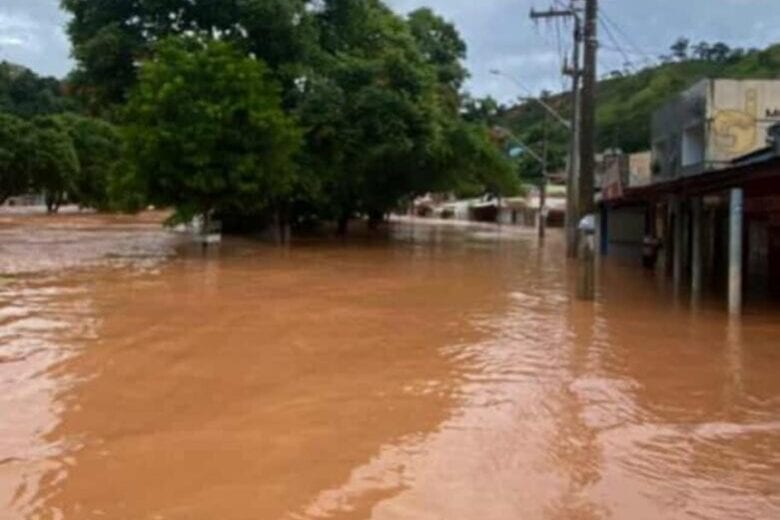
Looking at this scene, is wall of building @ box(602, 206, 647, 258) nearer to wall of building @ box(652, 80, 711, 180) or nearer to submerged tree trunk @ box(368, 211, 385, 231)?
wall of building @ box(652, 80, 711, 180)

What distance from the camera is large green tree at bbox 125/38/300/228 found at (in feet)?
97.6

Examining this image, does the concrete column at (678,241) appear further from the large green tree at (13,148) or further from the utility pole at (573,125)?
the large green tree at (13,148)

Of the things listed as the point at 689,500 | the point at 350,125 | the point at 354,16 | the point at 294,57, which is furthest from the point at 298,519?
the point at 354,16

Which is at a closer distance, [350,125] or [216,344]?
[216,344]

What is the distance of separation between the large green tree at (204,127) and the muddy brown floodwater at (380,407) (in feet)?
33.3

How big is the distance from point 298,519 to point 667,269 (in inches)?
964

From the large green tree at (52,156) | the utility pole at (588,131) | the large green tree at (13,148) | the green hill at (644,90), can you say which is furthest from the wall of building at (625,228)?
the large green tree at (52,156)

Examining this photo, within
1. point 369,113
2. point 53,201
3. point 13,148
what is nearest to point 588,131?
point 369,113

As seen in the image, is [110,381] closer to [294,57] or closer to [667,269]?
[667,269]

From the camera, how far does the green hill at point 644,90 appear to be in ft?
212

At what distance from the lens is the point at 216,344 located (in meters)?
13.6

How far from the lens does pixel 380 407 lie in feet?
31.9

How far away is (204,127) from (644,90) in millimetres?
52746

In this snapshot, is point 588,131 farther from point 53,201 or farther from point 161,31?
point 53,201
